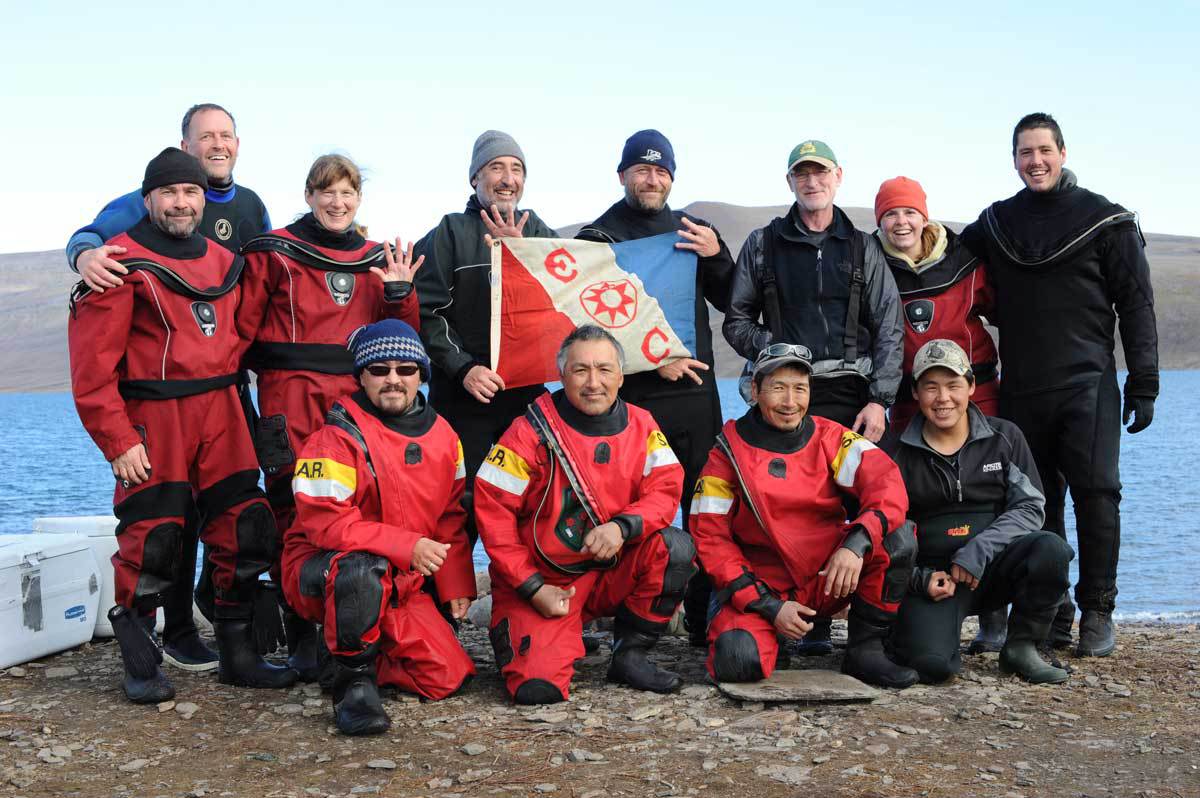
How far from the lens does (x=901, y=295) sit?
21.5 ft

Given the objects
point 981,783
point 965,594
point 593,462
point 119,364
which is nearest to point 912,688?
point 965,594

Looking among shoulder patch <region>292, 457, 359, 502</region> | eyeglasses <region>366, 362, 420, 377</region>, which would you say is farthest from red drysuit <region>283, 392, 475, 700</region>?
eyeglasses <region>366, 362, 420, 377</region>

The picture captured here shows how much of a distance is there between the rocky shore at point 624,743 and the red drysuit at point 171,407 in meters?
0.69

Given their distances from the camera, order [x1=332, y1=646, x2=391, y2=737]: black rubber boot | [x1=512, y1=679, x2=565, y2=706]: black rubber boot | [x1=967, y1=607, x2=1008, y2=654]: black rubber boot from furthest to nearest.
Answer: [x1=967, y1=607, x2=1008, y2=654]: black rubber boot, [x1=512, y1=679, x2=565, y2=706]: black rubber boot, [x1=332, y1=646, x2=391, y2=737]: black rubber boot

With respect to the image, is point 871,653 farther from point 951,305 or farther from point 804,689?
point 951,305

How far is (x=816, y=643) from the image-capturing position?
6.48 metres

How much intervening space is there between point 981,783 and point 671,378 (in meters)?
3.07

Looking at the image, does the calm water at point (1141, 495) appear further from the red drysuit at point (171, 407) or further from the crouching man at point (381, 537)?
the red drysuit at point (171, 407)

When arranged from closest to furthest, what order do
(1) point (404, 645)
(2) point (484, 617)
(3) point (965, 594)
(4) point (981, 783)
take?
(4) point (981, 783)
(1) point (404, 645)
(3) point (965, 594)
(2) point (484, 617)

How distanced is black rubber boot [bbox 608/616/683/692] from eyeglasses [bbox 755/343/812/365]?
1516 millimetres

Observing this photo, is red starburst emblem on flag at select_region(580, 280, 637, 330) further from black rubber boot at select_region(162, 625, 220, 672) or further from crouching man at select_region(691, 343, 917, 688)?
black rubber boot at select_region(162, 625, 220, 672)

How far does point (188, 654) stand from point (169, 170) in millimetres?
2554

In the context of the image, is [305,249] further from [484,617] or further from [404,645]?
[484,617]

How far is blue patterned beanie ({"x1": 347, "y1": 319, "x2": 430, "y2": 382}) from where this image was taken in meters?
5.52
